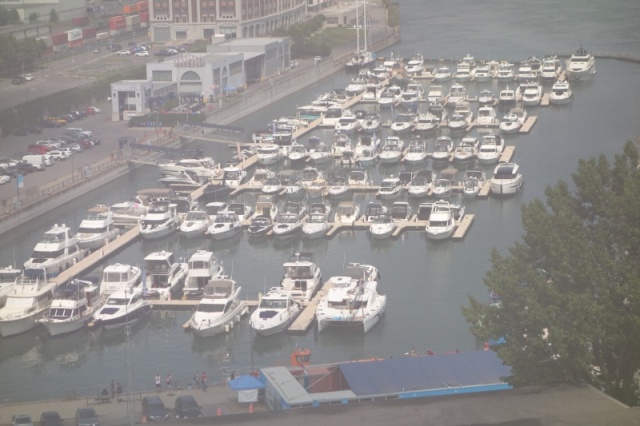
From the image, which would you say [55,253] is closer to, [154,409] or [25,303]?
[25,303]

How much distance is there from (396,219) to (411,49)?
128ft

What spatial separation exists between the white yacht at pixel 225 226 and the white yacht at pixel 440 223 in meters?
4.70

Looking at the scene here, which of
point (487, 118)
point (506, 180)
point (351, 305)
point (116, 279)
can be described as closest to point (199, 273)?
point (116, 279)

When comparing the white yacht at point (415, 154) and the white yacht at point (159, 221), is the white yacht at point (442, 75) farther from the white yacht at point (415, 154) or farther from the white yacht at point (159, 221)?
the white yacht at point (159, 221)

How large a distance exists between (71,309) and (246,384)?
7246 mm

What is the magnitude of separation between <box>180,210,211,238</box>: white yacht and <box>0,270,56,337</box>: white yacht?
19.3ft

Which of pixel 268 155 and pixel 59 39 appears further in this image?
pixel 59 39

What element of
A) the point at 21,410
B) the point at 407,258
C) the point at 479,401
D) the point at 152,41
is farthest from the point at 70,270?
the point at 152,41

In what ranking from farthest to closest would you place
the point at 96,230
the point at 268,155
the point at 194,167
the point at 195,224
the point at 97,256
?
the point at 268,155, the point at 194,167, the point at 195,224, the point at 96,230, the point at 97,256

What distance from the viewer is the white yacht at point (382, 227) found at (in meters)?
36.5

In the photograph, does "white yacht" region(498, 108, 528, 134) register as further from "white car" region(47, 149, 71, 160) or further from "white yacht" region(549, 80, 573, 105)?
"white car" region(47, 149, 71, 160)

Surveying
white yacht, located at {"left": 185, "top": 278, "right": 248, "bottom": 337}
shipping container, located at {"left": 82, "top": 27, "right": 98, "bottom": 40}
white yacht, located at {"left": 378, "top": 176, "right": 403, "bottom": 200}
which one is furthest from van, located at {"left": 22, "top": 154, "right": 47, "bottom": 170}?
shipping container, located at {"left": 82, "top": 27, "right": 98, "bottom": 40}

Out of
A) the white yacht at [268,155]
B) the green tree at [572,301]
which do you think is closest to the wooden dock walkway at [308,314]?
the green tree at [572,301]

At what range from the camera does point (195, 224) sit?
122 ft
